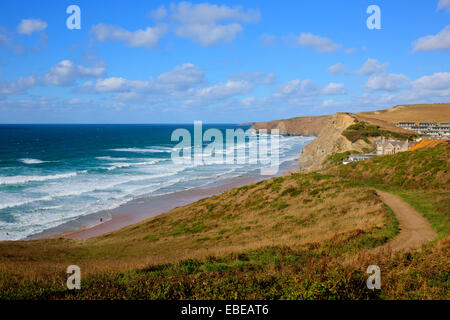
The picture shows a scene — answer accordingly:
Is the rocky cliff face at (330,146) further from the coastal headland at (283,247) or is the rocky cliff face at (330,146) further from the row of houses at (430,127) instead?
the coastal headland at (283,247)

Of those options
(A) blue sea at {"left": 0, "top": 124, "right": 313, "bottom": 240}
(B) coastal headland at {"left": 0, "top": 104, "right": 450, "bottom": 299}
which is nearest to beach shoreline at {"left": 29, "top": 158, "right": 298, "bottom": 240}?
(A) blue sea at {"left": 0, "top": 124, "right": 313, "bottom": 240}

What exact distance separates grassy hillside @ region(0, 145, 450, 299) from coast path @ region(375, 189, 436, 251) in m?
0.40

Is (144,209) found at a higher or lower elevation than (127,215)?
higher

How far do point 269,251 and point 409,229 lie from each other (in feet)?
20.7

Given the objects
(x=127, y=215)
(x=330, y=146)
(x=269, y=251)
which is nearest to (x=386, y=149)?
(x=330, y=146)

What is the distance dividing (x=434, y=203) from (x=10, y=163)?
75297 mm

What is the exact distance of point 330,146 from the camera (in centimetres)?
6053

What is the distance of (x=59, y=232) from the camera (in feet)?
91.1

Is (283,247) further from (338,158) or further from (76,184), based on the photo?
(76,184)

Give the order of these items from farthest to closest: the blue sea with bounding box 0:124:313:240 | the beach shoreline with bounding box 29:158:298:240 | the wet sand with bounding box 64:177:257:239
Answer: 1. the blue sea with bounding box 0:124:313:240
2. the wet sand with bounding box 64:177:257:239
3. the beach shoreline with bounding box 29:158:298:240

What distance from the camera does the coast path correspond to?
10.7m

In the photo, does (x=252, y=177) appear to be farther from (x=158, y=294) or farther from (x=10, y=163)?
(x=10, y=163)

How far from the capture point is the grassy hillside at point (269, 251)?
696 cm

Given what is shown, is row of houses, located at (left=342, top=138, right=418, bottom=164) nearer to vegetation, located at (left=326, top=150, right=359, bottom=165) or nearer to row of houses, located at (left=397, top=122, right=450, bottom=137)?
vegetation, located at (left=326, top=150, right=359, bottom=165)
